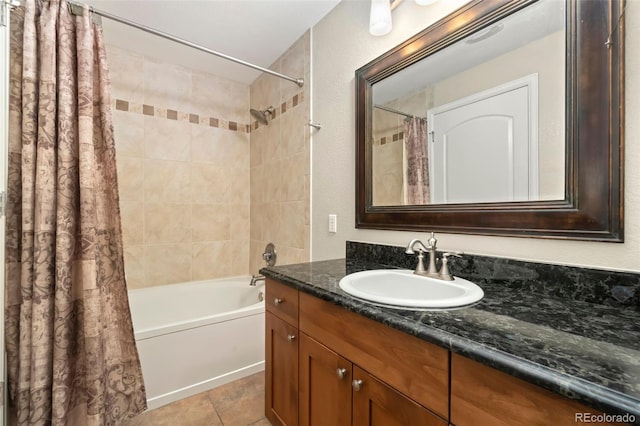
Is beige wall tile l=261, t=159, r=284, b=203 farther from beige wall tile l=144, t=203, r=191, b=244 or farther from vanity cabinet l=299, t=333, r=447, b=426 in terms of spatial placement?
vanity cabinet l=299, t=333, r=447, b=426

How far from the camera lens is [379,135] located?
1477 millimetres

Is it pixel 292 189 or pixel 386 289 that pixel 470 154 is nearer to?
pixel 386 289

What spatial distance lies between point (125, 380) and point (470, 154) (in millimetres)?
1847

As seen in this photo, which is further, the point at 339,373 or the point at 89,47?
the point at 89,47

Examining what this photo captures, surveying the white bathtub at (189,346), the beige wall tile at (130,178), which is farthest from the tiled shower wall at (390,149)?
the beige wall tile at (130,178)

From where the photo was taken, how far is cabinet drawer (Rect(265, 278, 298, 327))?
114 centimetres

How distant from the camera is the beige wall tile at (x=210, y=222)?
2525mm

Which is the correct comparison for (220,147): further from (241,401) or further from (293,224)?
(241,401)

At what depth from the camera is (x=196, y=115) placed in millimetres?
2500

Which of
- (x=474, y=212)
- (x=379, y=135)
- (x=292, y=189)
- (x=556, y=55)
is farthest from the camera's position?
(x=292, y=189)

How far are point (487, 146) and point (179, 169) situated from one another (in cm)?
231

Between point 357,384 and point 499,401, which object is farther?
point 357,384

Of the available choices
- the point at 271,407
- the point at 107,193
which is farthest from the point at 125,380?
the point at 107,193

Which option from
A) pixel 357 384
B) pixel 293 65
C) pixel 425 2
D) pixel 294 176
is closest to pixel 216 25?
pixel 293 65
